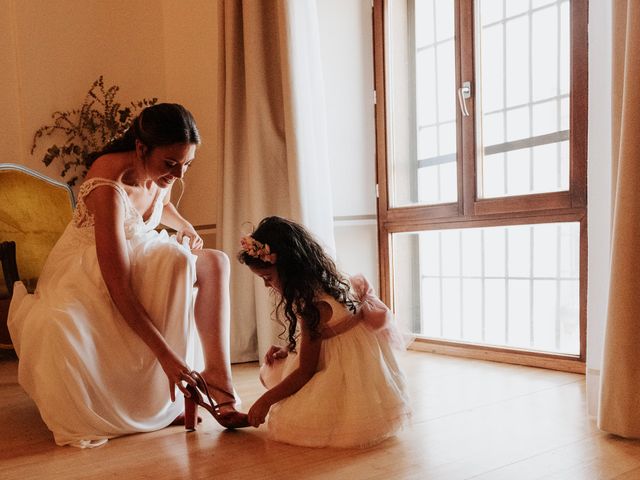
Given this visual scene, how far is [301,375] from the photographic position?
1.64 metres

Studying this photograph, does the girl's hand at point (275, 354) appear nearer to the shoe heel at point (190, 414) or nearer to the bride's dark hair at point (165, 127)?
the shoe heel at point (190, 414)

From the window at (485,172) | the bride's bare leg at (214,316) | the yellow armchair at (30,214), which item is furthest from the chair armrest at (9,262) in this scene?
the window at (485,172)

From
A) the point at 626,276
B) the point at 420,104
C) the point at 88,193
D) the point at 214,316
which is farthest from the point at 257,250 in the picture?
the point at 420,104

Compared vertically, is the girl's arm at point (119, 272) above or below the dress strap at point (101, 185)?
below

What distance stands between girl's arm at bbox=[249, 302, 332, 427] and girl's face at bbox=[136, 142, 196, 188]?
58cm

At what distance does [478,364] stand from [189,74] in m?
2.40

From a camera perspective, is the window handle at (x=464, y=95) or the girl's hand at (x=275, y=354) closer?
the girl's hand at (x=275, y=354)

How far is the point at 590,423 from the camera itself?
1652 mm

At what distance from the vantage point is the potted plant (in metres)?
3.50

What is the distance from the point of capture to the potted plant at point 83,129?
350 cm

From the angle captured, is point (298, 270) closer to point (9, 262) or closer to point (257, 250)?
point (257, 250)

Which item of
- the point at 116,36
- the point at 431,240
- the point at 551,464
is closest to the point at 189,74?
the point at 116,36

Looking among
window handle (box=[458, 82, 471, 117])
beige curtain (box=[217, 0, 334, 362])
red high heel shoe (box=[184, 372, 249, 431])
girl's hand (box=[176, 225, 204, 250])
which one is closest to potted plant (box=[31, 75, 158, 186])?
beige curtain (box=[217, 0, 334, 362])

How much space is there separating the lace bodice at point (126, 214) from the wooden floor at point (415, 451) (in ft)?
2.01
